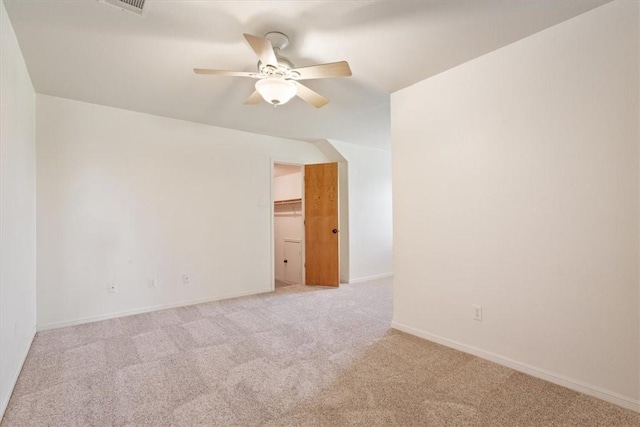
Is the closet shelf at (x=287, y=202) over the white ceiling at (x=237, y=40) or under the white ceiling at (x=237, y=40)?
under

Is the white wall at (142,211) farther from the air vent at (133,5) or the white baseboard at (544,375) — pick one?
the white baseboard at (544,375)

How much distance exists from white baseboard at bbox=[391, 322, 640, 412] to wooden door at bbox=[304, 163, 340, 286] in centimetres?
223

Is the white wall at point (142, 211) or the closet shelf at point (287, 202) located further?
the closet shelf at point (287, 202)

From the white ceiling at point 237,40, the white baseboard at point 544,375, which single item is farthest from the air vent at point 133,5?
the white baseboard at point 544,375

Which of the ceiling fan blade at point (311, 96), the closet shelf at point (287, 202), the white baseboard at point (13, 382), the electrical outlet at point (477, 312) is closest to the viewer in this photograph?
the white baseboard at point (13, 382)

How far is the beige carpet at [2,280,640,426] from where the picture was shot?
1667mm

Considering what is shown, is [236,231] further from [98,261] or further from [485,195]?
[485,195]

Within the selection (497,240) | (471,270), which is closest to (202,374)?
(471,270)

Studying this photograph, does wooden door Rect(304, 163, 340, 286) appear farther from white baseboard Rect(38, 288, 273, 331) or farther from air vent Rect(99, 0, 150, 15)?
air vent Rect(99, 0, 150, 15)

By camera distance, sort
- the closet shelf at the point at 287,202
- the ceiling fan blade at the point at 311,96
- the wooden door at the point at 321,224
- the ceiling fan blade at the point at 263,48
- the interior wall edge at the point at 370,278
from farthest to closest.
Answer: the closet shelf at the point at 287,202 → the interior wall edge at the point at 370,278 → the wooden door at the point at 321,224 → the ceiling fan blade at the point at 311,96 → the ceiling fan blade at the point at 263,48

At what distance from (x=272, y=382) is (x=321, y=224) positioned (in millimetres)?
3139

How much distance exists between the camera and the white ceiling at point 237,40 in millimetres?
1805

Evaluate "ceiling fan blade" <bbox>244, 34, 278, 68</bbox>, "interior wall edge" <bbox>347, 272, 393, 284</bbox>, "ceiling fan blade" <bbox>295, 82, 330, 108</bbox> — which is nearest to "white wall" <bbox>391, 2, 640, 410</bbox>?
"ceiling fan blade" <bbox>295, 82, 330, 108</bbox>

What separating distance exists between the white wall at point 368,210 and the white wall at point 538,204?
232 cm
